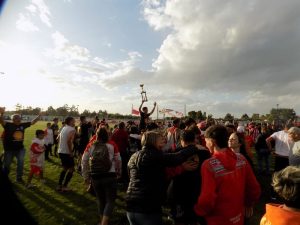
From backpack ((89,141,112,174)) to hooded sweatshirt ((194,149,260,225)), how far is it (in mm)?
2345

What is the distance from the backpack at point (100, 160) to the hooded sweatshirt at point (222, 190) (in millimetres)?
2345

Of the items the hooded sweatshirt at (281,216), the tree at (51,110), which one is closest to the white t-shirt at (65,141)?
the hooded sweatshirt at (281,216)

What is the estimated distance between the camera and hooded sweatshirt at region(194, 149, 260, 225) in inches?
111

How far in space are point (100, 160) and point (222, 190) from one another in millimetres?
2582

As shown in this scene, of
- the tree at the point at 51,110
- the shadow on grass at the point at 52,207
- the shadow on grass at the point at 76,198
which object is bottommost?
the shadow on grass at the point at 52,207

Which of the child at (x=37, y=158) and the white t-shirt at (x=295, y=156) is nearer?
the white t-shirt at (x=295, y=156)

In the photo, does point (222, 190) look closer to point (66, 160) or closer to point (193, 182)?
point (193, 182)

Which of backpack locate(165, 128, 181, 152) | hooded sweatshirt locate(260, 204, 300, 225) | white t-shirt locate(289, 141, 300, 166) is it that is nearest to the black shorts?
backpack locate(165, 128, 181, 152)

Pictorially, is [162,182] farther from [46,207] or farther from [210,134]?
[46,207]

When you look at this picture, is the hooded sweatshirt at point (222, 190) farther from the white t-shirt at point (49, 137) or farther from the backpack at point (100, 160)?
the white t-shirt at point (49, 137)

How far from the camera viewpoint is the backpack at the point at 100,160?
15.9ft

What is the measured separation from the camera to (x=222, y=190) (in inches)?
114

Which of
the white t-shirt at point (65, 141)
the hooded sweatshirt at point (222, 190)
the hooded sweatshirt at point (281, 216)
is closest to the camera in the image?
the hooded sweatshirt at point (281, 216)

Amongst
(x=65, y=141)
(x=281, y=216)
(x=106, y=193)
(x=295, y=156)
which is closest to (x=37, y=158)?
(x=65, y=141)
